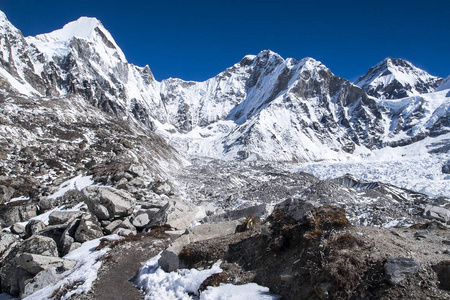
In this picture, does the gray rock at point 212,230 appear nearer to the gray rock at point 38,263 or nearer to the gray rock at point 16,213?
the gray rock at point 38,263

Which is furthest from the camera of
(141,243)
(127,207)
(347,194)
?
(347,194)

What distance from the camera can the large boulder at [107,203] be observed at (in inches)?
758

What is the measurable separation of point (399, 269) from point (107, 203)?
60.8ft

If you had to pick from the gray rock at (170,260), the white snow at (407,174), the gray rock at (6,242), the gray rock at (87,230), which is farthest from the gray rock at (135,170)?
the white snow at (407,174)

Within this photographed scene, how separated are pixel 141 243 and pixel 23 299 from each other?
5.38 meters

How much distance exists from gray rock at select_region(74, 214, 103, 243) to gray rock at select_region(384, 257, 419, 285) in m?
16.4

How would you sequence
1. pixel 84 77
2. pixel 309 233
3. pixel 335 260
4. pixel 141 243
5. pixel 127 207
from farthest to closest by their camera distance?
pixel 84 77, pixel 127 207, pixel 141 243, pixel 309 233, pixel 335 260

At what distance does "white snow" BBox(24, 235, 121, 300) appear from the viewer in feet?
34.6

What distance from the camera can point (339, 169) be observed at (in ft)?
366

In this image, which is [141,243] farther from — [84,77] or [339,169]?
[84,77]

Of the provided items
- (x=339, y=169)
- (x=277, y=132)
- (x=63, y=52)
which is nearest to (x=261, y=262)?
(x=339, y=169)

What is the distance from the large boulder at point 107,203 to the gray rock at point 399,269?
58.7 feet

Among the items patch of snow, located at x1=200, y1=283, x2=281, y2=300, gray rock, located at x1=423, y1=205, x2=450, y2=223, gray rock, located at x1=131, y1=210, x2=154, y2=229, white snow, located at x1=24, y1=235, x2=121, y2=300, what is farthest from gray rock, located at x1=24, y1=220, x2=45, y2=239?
gray rock, located at x1=423, y1=205, x2=450, y2=223

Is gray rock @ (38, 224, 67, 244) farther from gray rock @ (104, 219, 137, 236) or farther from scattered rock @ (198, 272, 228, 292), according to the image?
scattered rock @ (198, 272, 228, 292)
